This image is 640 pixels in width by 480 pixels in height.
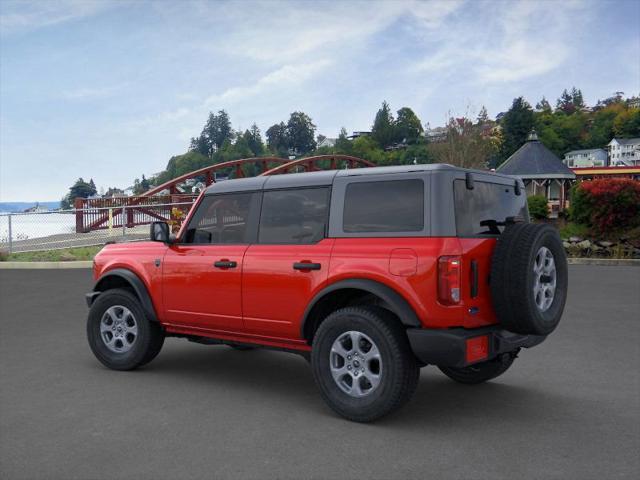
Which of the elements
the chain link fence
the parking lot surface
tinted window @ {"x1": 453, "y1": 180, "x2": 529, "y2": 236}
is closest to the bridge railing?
the chain link fence

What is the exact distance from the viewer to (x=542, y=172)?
44.1 meters

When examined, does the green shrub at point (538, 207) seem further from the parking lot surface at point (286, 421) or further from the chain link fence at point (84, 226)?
the parking lot surface at point (286, 421)

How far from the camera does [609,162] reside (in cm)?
14888

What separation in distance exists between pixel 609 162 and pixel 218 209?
158891 mm

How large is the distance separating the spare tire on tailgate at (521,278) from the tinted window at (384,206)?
2.14 ft

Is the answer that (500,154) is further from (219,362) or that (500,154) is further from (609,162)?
(219,362)

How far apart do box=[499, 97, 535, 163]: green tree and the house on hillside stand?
206 feet

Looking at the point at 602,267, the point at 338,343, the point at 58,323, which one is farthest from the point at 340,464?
the point at 602,267

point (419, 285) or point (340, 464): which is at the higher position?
point (419, 285)

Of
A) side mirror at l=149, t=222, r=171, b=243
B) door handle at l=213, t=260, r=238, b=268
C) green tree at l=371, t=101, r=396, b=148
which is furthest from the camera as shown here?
green tree at l=371, t=101, r=396, b=148

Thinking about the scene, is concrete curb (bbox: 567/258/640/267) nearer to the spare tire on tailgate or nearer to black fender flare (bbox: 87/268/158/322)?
the spare tire on tailgate

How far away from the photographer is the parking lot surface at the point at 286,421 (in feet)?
13.1

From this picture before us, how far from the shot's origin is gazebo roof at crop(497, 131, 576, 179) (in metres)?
43.8

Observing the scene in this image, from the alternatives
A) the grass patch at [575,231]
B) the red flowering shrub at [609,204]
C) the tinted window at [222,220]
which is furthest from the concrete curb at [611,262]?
the tinted window at [222,220]
